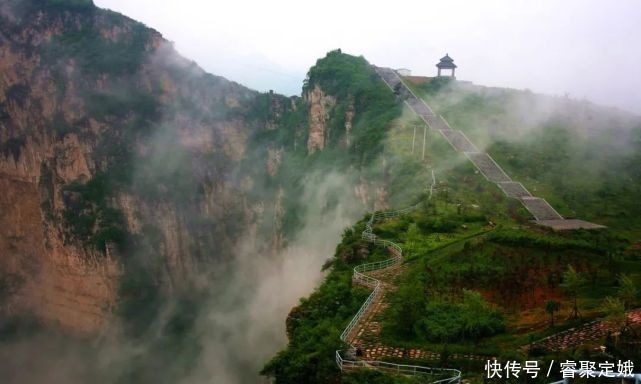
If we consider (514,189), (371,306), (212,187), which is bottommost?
(212,187)

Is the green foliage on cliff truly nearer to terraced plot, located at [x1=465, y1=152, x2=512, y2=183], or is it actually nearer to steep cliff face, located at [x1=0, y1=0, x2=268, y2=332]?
terraced plot, located at [x1=465, y1=152, x2=512, y2=183]

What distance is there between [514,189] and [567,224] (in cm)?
686

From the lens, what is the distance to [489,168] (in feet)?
143

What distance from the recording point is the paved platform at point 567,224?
105 ft

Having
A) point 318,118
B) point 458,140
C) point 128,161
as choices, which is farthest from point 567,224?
point 128,161

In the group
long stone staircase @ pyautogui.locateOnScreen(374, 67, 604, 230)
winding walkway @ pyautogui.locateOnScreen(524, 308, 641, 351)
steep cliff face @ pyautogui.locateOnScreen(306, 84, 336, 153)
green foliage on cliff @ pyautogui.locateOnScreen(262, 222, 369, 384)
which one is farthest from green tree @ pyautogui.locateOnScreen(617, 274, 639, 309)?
steep cliff face @ pyautogui.locateOnScreen(306, 84, 336, 153)

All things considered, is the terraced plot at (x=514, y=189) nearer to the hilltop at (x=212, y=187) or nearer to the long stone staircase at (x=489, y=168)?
the long stone staircase at (x=489, y=168)

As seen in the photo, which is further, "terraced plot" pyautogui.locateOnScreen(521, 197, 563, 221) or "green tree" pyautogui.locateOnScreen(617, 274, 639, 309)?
"terraced plot" pyautogui.locateOnScreen(521, 197, 563, 221)

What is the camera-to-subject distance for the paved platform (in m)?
32.2

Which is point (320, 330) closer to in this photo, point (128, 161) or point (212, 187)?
point (212, 187)

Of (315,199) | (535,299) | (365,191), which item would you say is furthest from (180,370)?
(535,299)

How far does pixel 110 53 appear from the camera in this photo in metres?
75.4

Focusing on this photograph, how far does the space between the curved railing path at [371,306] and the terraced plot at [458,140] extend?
Answer: 37.1 feet

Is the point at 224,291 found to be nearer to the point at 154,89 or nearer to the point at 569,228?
the point at 154,89
